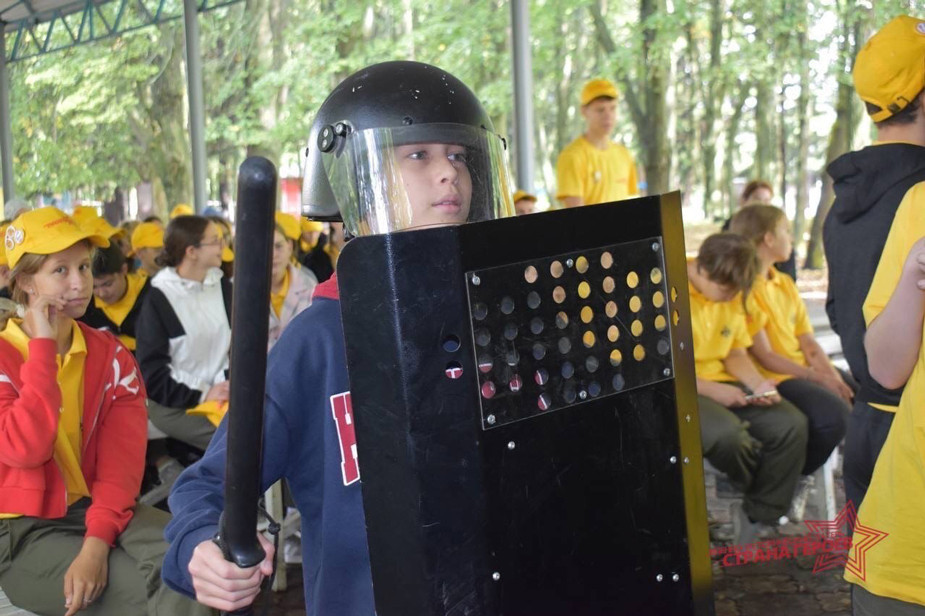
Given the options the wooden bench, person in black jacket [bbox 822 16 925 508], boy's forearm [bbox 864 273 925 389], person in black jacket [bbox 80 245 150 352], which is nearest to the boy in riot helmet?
boy's forearm [bbox 864 273 925 389]

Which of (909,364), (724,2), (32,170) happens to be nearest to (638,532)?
(909,364)

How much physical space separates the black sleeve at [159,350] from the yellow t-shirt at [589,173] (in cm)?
330

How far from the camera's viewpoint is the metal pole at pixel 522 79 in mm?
7957

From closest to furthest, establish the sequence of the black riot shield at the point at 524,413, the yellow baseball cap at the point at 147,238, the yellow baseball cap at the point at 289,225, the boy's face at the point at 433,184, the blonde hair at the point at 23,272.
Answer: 1. the black riot shield at the point at 524,413
2. the boy's face at the point at 433,184
3. the blonde hair at the point at 23,272
4. the yellow baseball cap at the point at 289,225
5. the yellow baseball cap at the point at 147,238

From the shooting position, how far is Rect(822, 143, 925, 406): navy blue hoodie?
258 cm

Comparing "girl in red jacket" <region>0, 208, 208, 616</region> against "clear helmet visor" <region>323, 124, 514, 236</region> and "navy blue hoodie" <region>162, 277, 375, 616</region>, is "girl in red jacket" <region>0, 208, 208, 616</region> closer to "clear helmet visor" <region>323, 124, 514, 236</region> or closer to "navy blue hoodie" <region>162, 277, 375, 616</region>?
"navy blue hoodie" <region>162, 277, 375, 616</region>

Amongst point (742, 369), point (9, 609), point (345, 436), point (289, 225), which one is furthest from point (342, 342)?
point (289, 225)

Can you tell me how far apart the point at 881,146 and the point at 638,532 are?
67.2 inches

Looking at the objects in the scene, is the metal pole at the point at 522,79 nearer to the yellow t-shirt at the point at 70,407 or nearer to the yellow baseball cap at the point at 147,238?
the yellow baseball cap at the point at 147,238

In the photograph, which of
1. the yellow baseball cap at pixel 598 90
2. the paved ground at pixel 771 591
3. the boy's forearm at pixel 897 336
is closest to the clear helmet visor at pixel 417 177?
the boy's forearm at pixel 897 336

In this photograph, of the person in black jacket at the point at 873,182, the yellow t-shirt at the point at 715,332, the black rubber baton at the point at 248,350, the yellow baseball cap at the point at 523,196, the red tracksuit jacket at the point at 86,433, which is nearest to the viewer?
the black rubber baton at the point at 248,350

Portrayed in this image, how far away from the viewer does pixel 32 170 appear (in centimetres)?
2272

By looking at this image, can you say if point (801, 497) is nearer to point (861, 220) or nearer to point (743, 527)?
point (743, 527)

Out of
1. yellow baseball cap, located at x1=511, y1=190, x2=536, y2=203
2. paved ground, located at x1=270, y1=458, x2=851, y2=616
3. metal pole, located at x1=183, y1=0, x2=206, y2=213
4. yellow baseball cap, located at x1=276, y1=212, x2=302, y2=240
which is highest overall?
metal pole, located at x1=183, y1=0, x2=206, y2=213
